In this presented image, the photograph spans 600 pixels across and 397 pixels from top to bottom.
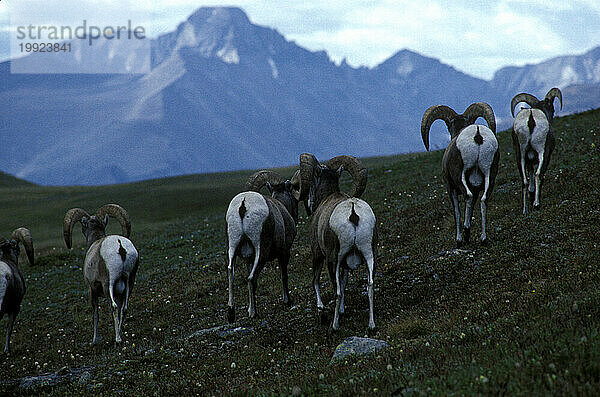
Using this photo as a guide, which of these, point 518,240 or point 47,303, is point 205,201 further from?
point 518,240

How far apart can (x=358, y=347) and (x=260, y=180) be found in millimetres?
8587

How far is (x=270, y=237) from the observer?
15.3m

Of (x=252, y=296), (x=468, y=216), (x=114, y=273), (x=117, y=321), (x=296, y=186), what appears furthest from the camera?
(x=296, y=186)

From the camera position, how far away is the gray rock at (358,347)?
9.77 meters

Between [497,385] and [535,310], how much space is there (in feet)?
10.8

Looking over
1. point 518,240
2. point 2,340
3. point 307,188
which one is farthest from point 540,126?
point 2,340

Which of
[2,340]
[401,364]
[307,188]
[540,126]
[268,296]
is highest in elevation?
[540,126]

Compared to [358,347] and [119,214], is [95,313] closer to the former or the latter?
[119,214]

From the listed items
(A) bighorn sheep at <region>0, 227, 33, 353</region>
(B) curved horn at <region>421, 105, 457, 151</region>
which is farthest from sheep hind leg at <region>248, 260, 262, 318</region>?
(A) bighorn sheep at <region>0, 227, 33, 353</region>

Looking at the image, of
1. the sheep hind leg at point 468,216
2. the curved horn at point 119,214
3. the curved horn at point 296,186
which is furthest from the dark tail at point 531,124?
the curved horn at point 119,214

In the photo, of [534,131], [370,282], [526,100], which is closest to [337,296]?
[370,282]

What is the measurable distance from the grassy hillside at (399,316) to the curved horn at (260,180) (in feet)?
11.7

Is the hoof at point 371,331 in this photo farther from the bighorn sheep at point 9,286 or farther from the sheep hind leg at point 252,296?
the bighorn sheep at point 9,286

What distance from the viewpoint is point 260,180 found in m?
17.6
